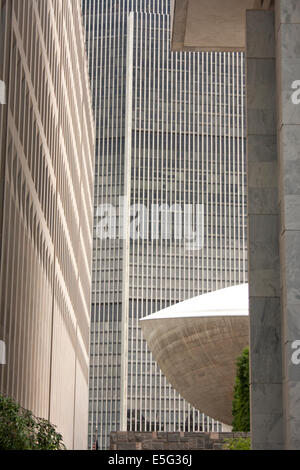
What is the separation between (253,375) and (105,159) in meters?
87.2

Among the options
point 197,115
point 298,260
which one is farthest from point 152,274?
point 298,260

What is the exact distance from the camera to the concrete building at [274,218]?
830 inches

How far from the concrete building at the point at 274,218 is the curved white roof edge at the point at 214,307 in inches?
1126

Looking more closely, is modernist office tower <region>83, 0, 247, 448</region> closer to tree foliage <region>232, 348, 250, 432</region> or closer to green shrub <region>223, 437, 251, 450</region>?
tree foliage <region>232, 348, 250, 432</region>

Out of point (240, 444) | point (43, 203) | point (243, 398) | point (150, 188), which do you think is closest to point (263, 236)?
point (240, 444)

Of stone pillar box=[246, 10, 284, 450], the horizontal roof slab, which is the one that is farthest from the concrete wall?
stone pillar box=[246, 10, 284, 450]

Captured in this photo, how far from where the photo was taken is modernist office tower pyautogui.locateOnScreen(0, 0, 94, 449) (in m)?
27.9

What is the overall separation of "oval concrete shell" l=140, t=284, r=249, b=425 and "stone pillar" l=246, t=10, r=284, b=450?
2834cm

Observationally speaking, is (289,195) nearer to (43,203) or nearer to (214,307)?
(43,203)

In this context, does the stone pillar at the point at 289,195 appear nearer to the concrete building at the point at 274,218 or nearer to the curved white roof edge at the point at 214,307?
the concrete building at the point at 274,218

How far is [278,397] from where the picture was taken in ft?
73.0

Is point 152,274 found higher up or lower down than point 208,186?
lower down

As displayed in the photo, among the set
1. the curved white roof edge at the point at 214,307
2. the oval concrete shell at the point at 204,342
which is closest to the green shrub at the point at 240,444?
the oval concrete shell at the point at 204,342
